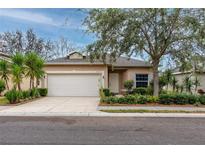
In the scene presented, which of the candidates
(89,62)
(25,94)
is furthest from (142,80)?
(25,94)

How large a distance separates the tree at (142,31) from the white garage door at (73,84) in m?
7.05

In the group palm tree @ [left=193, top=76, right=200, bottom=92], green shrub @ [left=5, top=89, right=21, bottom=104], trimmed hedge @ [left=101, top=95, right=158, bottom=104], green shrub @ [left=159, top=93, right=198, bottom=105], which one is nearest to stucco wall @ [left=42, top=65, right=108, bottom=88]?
green shrub @ [left=5, top=89, right=21, bottom=104]

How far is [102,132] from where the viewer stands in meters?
7.70

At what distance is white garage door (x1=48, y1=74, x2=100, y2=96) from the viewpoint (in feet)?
74.7

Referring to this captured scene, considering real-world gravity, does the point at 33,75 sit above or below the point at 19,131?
above

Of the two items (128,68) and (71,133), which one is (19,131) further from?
(128,68)

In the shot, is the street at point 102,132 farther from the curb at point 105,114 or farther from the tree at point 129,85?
the tree at point 129,85

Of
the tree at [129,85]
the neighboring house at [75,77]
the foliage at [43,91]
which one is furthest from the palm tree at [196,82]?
the foliage at [43,91]

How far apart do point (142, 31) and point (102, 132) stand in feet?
29.7

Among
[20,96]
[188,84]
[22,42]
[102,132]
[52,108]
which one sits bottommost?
[102,132]

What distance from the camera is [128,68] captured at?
24.4 metres

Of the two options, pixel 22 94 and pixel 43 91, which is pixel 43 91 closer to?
pixel 43 91

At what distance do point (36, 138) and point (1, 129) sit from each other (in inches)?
81.5
